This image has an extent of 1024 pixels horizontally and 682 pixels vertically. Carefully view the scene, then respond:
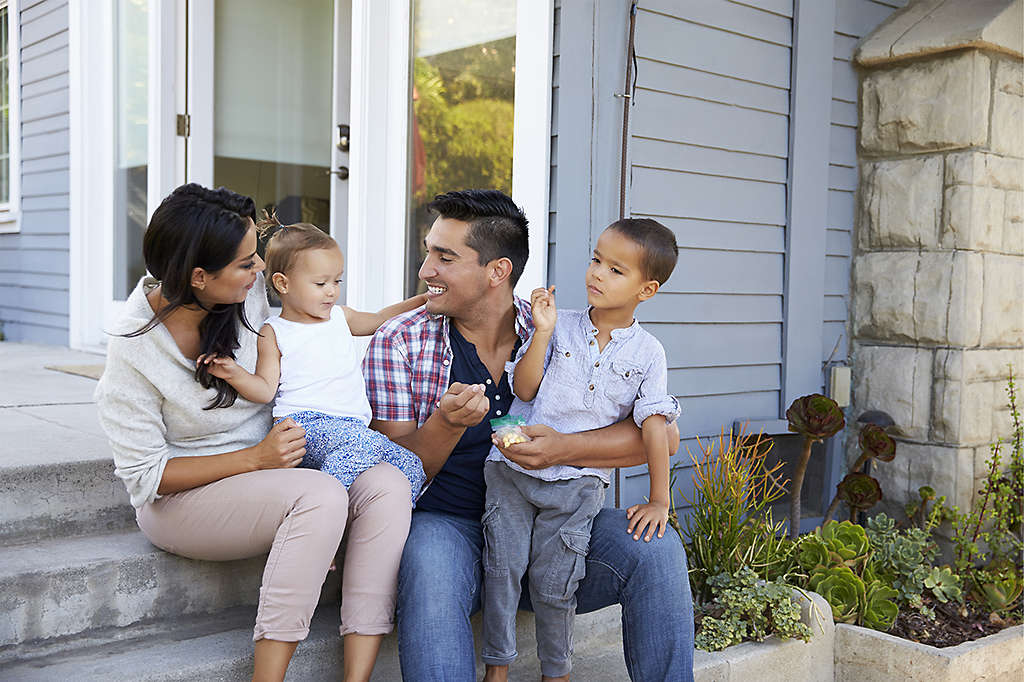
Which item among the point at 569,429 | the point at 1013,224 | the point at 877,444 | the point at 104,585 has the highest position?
the point at 1013,224

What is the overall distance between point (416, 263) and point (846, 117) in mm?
1790

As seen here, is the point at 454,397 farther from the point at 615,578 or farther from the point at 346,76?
the point at 346,76

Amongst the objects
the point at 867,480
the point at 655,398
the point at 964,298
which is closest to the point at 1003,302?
the point at 964,298

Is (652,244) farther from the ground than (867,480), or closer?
farther from the ground

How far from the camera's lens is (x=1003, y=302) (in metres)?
3.59

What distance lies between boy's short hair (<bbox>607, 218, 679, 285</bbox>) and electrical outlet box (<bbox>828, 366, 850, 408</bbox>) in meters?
1.85

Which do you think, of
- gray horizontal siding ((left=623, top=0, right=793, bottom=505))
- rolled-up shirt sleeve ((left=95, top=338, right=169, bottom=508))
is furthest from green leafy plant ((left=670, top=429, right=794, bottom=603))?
rolled-up shirt sleeve ((left=95, top=338, right=169, bottom=508))

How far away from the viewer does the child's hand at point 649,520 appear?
80.9 inches

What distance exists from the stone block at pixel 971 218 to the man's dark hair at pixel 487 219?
78.2 inches

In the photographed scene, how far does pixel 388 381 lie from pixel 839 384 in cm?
217

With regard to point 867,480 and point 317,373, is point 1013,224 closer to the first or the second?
point 867,480

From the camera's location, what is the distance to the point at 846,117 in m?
3.72

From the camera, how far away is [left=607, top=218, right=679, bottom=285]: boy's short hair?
208cm

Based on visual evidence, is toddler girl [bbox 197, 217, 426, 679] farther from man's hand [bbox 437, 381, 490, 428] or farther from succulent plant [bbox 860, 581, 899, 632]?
succulent plant [bbox 860, 581, 899, 632]
